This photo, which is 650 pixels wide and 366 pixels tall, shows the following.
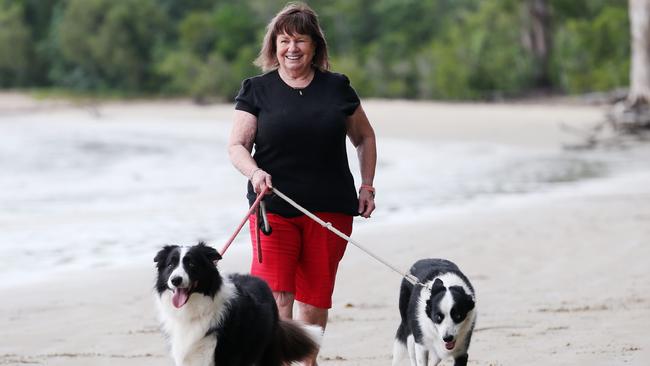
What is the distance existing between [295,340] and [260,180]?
2.74 ft

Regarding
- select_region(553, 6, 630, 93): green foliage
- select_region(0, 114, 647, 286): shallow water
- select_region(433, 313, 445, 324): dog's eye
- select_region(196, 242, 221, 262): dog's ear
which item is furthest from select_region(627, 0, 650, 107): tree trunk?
select_region(196, 242, 221, 262): dog's ear

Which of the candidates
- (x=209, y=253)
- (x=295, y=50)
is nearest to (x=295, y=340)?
(x=209, y=253)

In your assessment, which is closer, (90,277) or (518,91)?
(90,277)

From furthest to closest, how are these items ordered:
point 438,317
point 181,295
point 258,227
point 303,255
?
1. point 303,255
2. point 258,227
3. point 438,317
4. point 181,295

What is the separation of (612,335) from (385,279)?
2.87 metres

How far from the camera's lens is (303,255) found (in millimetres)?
5246

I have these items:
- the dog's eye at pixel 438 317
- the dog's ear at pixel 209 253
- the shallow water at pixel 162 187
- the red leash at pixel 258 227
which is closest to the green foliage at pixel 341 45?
the shallow water at pixel 162 187

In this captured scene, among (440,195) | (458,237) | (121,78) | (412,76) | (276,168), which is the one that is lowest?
(121,78)

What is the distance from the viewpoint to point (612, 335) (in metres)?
6.11

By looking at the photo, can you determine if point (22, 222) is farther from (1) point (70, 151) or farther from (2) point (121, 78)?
(2) point (121, 78)

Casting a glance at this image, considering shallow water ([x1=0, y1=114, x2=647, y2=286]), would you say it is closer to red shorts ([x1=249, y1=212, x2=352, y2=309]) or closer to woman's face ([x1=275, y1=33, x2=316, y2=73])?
red shorts ([x1=249, y1=212, x2=352, y2=309])

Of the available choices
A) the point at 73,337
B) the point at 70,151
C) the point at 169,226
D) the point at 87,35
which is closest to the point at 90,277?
the point at 73,337

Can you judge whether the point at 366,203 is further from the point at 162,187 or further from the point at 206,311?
the point at 162,187

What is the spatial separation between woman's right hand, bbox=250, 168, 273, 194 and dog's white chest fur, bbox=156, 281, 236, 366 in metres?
0.57
